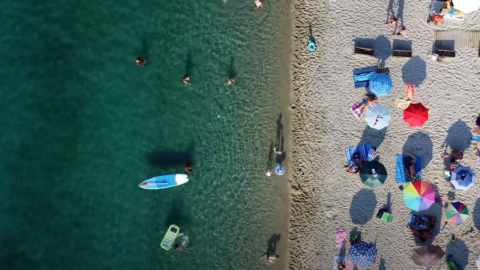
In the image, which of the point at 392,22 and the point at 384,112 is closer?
the point at 384,112

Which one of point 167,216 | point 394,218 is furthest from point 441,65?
point 167,216

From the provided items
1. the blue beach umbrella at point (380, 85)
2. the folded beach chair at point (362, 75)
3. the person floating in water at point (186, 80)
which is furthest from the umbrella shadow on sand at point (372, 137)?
the person floating in water at point (186, 80)

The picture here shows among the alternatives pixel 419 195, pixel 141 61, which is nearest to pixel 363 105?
pixel 419 195

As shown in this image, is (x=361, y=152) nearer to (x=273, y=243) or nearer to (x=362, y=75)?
(x=362, y=75)

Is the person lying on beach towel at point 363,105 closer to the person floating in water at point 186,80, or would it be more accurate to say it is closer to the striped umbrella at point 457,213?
the striped umbrella at point 457,213

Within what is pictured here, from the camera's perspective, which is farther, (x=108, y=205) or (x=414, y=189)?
(x=108, y=205)

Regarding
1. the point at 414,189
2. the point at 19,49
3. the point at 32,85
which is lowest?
the point at 414,189

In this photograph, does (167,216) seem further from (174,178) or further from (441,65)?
(441,65)
